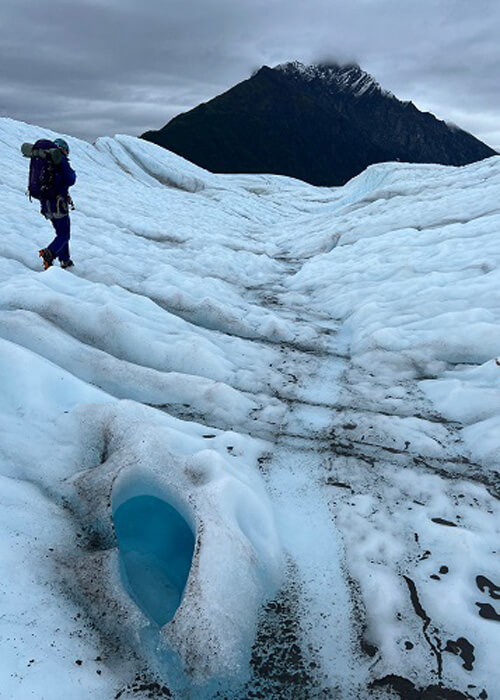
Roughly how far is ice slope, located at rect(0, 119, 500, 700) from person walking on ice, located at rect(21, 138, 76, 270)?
2.90ft

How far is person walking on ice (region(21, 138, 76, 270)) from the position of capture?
7790mm

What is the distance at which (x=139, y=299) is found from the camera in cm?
736

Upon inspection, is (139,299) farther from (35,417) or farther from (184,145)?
(184,145)

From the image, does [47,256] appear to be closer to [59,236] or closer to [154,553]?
[59,236]

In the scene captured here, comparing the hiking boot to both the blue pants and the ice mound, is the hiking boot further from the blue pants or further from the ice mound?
the ice mound

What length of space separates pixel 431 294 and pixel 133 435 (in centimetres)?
622

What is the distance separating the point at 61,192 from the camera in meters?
8.06

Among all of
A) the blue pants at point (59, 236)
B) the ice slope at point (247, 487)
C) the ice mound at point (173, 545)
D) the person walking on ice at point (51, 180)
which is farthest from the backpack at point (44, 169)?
the ice mound at point (173, 545)

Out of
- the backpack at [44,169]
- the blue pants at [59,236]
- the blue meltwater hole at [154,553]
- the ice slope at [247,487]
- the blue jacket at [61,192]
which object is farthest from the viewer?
the blue pants at [59,236]

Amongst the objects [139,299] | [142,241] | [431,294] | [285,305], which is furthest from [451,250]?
[142,241]

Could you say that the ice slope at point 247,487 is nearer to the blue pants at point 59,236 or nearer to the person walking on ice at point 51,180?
the blue pants at point 59,236

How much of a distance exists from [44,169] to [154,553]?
271 inches

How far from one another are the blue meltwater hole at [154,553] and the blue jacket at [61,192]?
6088mm

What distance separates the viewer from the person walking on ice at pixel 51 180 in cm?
779
